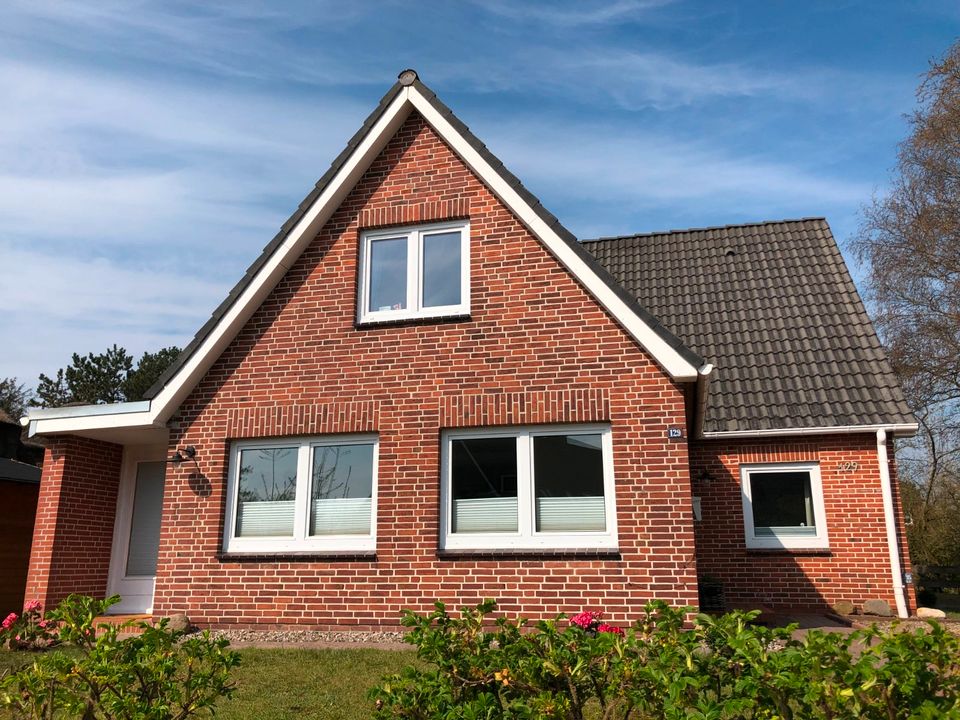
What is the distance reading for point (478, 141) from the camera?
995 cm

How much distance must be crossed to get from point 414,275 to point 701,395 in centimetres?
421

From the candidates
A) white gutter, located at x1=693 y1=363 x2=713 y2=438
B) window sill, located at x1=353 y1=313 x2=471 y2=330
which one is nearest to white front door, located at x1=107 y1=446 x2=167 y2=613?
window sill, located at x1=353 y1=313 x2=471 y2=330

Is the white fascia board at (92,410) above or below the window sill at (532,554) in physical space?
above

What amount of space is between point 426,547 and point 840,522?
6878 mm

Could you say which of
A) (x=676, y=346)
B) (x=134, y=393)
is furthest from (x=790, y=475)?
(x=134, y=393)

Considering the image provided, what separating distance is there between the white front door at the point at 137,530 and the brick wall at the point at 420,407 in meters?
2.25

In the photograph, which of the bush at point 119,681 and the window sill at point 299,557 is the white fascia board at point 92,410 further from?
the bush at point 119,681

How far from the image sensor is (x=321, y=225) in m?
10.4

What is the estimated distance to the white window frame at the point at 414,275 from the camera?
32.0 ft

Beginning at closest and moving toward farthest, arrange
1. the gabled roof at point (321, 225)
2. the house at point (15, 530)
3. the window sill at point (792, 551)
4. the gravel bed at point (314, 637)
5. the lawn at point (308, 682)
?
1. the lawn at point (308, 682)
2. the gravel bed at point (314, 637)
3. the gabled roof at point (321, 225)
4. the window sill at point (792, 551)
5. the house at point (15, 530)

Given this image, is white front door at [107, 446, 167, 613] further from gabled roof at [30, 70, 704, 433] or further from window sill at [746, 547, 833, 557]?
window sill at [746, 547, 833, 557]

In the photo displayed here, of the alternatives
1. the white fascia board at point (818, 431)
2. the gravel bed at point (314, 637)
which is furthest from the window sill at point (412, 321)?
the white fascia board at point (818, 431)

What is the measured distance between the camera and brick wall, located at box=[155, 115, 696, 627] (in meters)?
8.46

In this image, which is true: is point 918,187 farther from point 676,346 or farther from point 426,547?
point 426,547
